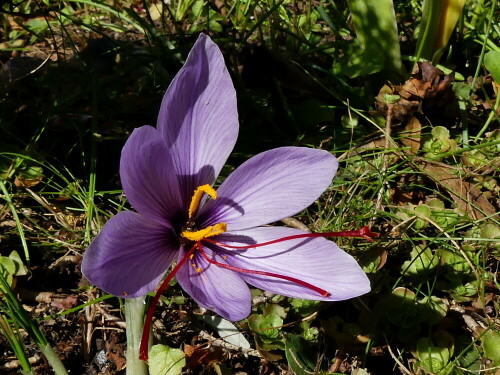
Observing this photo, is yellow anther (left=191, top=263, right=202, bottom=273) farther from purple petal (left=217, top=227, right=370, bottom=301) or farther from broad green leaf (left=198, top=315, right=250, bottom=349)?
broad green leaf (left=198, top=315, right=250, bottom=349)

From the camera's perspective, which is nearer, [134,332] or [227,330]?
[134,332]

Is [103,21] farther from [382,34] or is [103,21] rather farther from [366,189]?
[366,189]

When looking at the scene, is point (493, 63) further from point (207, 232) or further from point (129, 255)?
point (129, 255)

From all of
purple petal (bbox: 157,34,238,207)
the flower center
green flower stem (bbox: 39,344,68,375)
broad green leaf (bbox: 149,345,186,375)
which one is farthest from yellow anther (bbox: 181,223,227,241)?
green flower stem (bbox: 39,344,68,375)

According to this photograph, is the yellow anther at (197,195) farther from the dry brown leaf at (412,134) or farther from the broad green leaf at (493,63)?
the broad green leaf at (493,63)

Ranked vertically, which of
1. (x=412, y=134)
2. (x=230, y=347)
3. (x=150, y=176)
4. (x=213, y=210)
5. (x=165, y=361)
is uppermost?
(x=150, y=176)

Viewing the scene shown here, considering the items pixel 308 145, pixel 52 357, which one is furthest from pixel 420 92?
pixel 52 357
